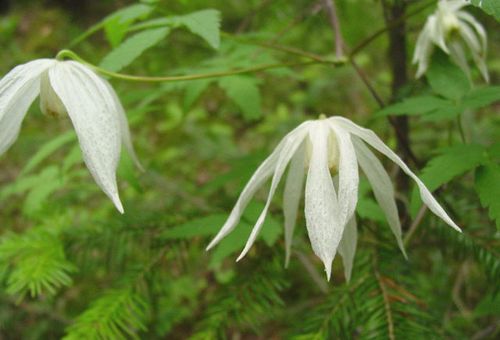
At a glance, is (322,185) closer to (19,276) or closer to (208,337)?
(208,337)

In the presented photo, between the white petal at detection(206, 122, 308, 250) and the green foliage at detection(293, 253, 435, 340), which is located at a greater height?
the white petal at detection(206, 122, 308, 250)

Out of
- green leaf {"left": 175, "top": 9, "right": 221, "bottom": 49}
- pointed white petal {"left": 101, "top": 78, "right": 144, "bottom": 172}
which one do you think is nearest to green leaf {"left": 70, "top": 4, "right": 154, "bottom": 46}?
green leaf {"left": 175, "top": 9, "right": 221, "bottom": 49}

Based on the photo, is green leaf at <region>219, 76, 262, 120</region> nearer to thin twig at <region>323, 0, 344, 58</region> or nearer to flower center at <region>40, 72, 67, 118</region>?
thin twig at <region>323, 0, 344, 58</region>

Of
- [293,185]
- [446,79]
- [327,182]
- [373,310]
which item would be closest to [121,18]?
[293,185]

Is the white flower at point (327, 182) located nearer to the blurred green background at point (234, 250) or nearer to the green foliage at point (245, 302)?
the blurred green background at point (234, 250)

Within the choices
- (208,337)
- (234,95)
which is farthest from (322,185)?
(234,95)
